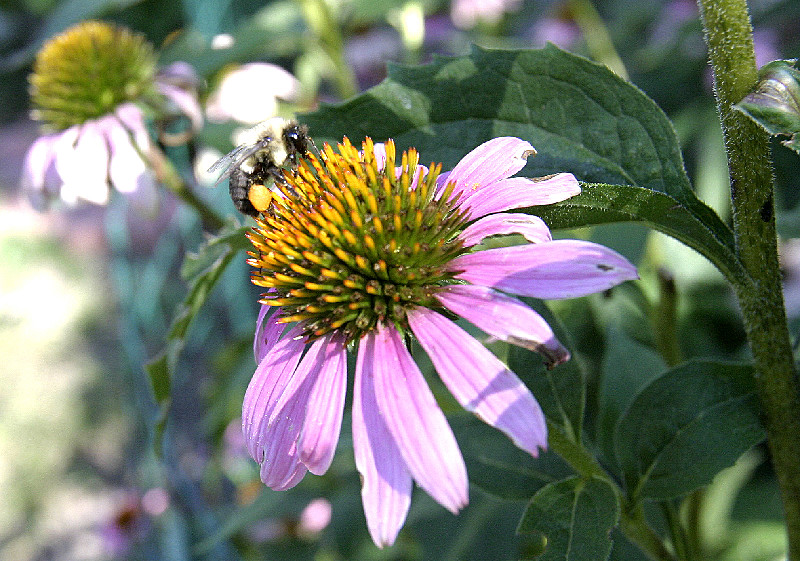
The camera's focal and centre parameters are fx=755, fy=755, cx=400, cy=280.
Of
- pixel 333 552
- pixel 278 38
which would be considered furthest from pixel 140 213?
pixel 333 552

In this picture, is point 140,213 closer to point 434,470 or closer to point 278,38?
point 278,38

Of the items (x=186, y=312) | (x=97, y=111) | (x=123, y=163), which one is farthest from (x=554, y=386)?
(x=97, y=111)

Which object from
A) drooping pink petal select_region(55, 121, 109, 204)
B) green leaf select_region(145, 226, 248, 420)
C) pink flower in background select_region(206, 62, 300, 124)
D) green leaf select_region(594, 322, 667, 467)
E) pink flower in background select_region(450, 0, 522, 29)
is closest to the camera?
green leaf select_region(145, 226, 248, 420)

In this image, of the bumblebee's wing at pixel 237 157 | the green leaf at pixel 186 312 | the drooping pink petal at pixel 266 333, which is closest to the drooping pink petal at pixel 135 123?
the bumblebee's wing at pixel 237 157

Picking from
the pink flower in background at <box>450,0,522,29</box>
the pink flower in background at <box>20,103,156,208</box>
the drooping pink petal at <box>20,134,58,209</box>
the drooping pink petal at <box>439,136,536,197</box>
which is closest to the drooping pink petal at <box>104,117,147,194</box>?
the pink flower in background at <box>20,103,156,208</box>

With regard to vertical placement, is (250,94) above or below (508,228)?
above

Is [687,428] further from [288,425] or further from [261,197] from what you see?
[261,197]

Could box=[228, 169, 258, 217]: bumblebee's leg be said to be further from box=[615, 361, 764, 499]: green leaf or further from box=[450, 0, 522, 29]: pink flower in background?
box=[450, 0, 522, 29]: pink flower in background
